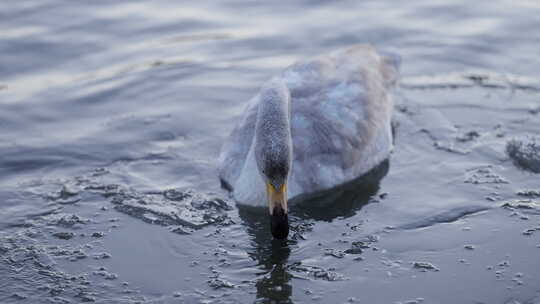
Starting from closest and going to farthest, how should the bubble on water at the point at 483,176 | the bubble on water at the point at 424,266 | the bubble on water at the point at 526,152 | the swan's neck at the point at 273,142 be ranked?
the bubble on water at the point at 424,266 → the swan's neck at the point at 273,142 → the bubble on water at the point at 483,176 → the bubble on water at the point at 526,152

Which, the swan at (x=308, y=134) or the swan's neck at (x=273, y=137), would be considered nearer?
the swan's neck at (x=273, y=137)

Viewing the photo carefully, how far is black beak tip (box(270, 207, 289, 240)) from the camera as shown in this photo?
28.5 feet

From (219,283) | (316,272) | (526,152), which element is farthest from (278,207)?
(526,152)

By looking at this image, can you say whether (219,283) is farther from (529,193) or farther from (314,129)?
(529,193)

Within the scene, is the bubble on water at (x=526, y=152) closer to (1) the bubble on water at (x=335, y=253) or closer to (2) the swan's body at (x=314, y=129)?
(2) the swan's body at (x=314, y=129)

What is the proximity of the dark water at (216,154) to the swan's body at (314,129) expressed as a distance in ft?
0.79

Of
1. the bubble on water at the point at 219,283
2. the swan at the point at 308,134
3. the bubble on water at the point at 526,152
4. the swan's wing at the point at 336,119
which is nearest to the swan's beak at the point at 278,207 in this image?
the swan at the point at 308,134

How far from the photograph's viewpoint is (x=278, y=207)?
8.67 m

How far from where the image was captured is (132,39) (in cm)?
1463

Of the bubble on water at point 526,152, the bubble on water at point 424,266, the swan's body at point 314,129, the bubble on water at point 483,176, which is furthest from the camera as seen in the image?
the bubble on water at point 526,152

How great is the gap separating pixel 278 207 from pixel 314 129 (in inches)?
67.4

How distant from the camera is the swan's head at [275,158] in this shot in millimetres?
8602

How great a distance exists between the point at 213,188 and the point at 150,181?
0.68 meters

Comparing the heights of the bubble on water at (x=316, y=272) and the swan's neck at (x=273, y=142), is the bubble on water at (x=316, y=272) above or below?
below
